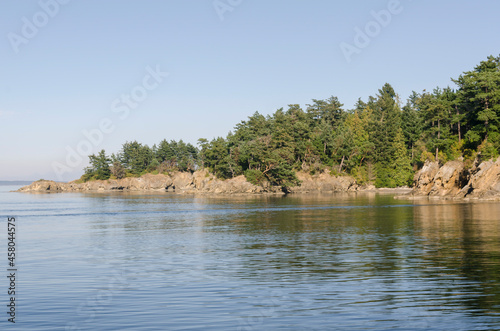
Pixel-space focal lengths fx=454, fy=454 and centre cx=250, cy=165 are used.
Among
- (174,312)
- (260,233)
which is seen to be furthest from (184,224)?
(174,312)

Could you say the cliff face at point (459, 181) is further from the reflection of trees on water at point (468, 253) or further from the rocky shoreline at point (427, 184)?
the reflection of trees on water at point (468, 253)

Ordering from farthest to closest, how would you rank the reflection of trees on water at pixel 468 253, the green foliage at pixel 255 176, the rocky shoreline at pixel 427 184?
the green foliage at pixel 255 176, the rocky shoreline at pixel 427 184, the reflection of trees on water at pixel 468 253

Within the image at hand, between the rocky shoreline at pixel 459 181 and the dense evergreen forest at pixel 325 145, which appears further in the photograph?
the dense evergreen forest at pixel 325 145

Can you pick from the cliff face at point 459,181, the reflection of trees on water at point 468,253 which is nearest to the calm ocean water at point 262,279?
the reflection of trees on water at point 468,253

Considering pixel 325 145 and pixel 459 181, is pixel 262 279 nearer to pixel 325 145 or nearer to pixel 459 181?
pixel 459 181

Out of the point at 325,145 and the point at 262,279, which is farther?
the point at 325,145

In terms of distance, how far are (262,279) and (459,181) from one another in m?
82.2

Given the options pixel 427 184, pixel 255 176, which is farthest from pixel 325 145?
pixel 427 184

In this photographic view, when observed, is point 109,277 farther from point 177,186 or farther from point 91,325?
point 177,186

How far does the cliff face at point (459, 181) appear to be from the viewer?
8250 centimetres

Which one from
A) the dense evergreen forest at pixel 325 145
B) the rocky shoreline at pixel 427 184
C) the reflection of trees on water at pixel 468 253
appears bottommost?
the reflection of trees on water at pixel 468 253

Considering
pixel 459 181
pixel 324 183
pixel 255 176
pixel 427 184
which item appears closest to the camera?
pixel 459 181

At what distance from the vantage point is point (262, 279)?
2470 cm

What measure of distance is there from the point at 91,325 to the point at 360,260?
1864 centimetres
